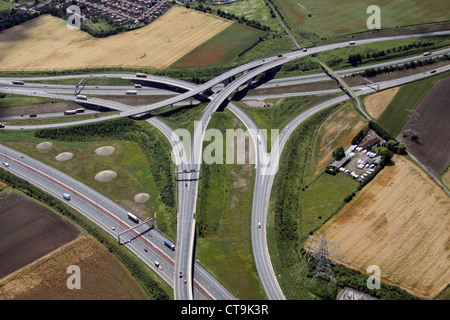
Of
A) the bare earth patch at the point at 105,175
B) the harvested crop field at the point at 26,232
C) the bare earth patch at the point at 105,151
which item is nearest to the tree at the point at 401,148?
the bare earth patch at the point at 105,175

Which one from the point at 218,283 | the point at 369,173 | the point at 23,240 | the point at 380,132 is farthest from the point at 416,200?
the point at 23,240

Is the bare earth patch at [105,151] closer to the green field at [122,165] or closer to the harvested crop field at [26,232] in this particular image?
the green field at [122,165]

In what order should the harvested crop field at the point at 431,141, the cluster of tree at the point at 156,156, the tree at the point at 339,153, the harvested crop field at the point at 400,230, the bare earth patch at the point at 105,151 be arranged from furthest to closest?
the bare earth patch at the point at 105,151
the tree at the point at 339,153
the harvested crop field at the point at 431,141
the cluster of tree at the point at 156,156
the harvested crop field at the point at 400,230

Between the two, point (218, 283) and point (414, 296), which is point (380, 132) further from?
point (218, 283)

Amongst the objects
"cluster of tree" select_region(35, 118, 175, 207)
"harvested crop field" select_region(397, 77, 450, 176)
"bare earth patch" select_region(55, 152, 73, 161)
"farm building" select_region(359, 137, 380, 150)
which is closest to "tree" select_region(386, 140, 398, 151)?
"farm building" select_region(359, 137, 380, 150)

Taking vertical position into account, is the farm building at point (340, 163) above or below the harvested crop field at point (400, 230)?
above

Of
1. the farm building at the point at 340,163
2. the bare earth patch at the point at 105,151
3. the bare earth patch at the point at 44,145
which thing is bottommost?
the bare earth patch at the point at 44,145

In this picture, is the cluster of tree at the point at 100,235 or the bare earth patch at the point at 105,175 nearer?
the cluster of tree at the point at 100,235
